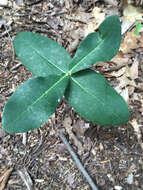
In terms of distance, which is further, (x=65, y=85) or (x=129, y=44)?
(x=129, y=44)

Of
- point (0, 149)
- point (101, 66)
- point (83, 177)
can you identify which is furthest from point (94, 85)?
point (0, 149)

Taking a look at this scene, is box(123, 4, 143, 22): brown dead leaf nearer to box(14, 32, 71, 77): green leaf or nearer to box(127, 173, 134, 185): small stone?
box(14, 32, 71, 77): green leaf

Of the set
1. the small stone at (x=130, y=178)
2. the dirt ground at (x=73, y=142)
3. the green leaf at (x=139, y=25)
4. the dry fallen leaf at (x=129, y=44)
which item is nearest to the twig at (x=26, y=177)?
the dirt ground at (x=73, y=142)

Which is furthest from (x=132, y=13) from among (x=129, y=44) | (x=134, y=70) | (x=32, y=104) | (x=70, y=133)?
(x=32, y=104)

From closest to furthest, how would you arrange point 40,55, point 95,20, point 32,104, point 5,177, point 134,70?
point 32,104 < point 40,55 < point 5,177 < point 134,70 < point 95,20

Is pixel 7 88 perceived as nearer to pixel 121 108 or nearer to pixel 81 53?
pixel 81 53

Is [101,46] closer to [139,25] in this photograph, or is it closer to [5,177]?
[139,25]

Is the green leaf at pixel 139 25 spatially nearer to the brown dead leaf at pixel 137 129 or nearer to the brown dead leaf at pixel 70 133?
the brown dead leaf at pixel 137 129
